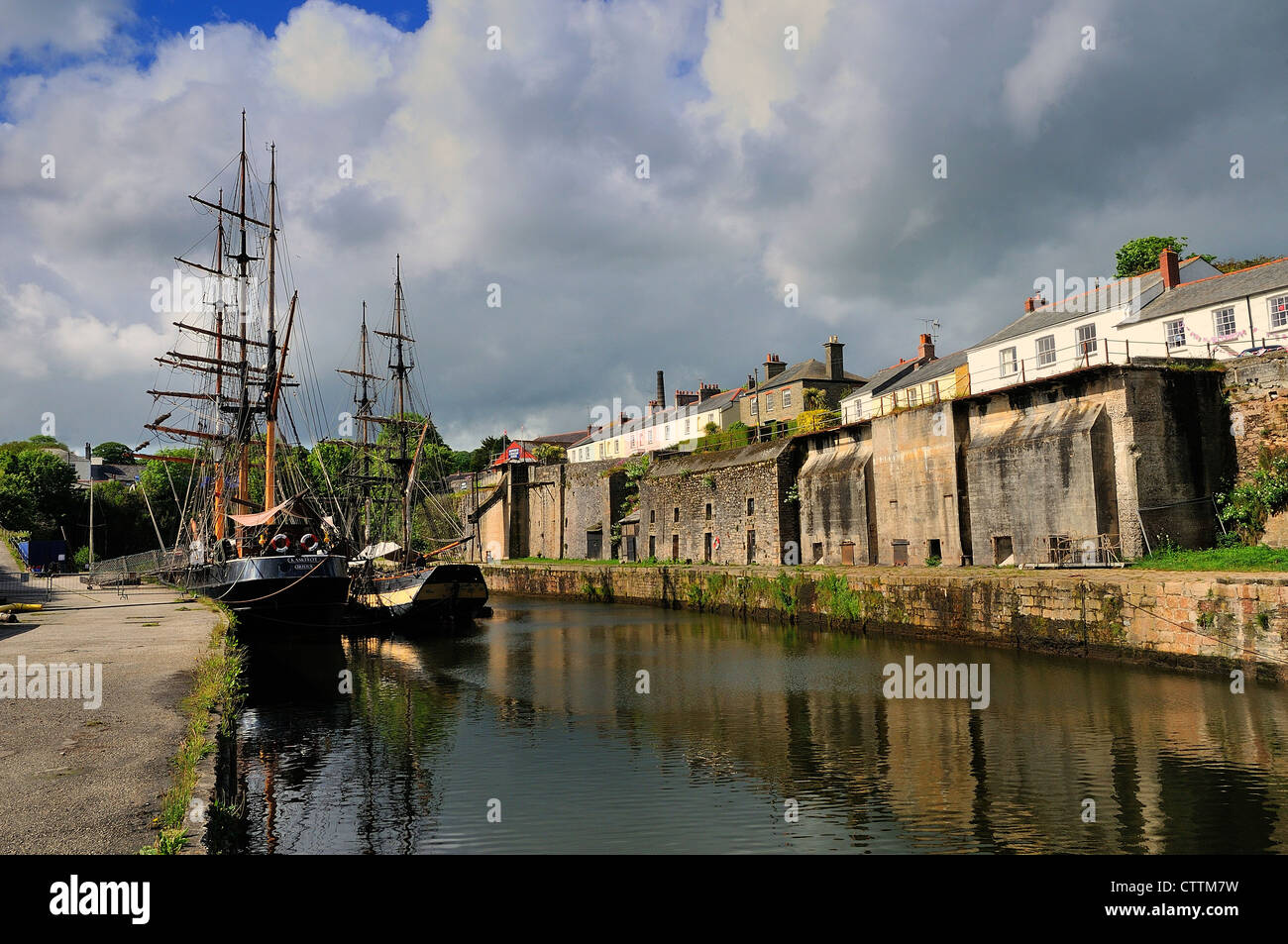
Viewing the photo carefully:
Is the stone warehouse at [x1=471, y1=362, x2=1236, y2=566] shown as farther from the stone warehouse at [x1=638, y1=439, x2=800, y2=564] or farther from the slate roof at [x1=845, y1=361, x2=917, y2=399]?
the slate roof at [x1=845, y1=361, x2=917, y2=399]

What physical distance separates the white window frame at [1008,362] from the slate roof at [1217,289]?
4418mm

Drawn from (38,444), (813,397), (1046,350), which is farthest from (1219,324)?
(38,444)

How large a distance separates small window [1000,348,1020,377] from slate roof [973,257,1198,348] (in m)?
0.56

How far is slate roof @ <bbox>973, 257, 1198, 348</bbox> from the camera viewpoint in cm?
3175

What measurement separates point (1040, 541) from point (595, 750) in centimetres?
1824

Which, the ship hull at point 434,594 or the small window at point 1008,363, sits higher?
the small window at point 1008,363

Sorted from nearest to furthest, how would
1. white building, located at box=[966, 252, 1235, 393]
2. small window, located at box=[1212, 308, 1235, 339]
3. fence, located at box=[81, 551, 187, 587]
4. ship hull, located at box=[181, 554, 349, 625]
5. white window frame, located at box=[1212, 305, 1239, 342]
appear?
white window frame, located at box=[1212, 305, 1239, 342] → small window, located at box=[1212, 308, 1235, 339] → ship hull, located at box=[181, 554, 349, 625] → white building, located at box=[966, 252, 1235, 393] → fence, located at box=[81, 551, 187, 587]

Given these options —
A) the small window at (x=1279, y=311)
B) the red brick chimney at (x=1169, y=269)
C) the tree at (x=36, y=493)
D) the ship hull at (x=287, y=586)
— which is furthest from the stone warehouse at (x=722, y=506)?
the tree at (x=36, y=493)

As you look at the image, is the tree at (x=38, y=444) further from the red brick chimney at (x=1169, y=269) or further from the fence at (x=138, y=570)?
the red brick chimney at (x=1169, y=269)

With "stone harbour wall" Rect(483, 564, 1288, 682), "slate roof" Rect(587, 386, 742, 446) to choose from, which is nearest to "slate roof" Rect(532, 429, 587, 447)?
"slate roof" Rect(587, 386, 742, 446)

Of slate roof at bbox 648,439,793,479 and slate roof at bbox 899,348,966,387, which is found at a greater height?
slate roof at bbox 899,348,966,387

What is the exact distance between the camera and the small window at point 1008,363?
113 feet
